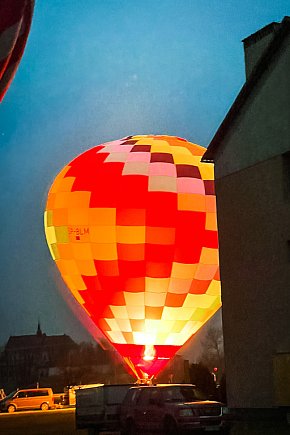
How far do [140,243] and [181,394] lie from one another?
460 inches

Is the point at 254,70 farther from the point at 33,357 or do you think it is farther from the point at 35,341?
the point at 35,341

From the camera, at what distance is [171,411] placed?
22.6 m

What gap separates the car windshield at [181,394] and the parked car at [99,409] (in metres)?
3.36

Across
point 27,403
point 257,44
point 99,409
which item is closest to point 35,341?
point 27,403

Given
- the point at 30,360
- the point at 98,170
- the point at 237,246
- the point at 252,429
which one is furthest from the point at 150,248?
the point at 30,360

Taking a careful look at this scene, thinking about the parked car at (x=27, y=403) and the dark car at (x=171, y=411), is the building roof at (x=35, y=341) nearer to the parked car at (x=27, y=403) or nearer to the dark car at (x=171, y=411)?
the parked car at (x=27, y=403)

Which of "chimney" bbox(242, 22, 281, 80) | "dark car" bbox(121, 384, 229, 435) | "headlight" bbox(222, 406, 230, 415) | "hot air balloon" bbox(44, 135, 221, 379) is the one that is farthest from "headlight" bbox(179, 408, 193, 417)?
"hot air balloon" bbox(44, 135, 221, 379)

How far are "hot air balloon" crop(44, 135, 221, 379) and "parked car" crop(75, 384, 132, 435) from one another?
7558 mm

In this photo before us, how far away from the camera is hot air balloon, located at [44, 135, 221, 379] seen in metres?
34.4

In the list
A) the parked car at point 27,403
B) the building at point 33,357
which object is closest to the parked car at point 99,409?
the parked car at point 27,403

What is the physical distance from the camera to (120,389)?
92.4 ft

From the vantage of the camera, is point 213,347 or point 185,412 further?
point 213,347

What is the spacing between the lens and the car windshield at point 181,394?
910 inches

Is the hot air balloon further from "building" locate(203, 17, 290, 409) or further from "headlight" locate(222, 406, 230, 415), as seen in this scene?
"headlight" locate(222, 406, 230, 415)
